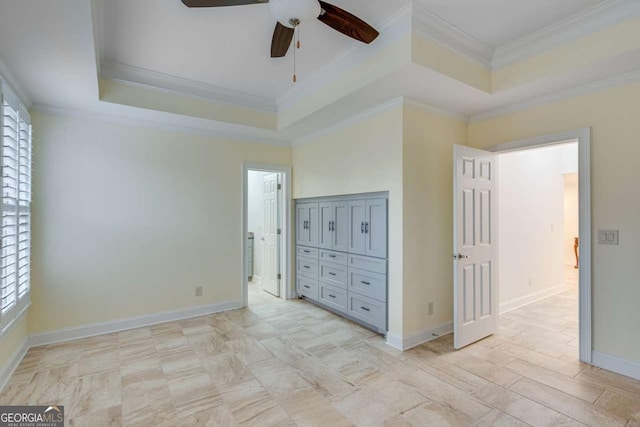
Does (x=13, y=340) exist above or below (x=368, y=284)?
below

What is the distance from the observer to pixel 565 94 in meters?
2.90

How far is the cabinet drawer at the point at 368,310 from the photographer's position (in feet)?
11.1

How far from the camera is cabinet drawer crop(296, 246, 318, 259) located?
14.9 ft

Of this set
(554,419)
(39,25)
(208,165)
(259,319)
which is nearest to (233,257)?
(259,319)

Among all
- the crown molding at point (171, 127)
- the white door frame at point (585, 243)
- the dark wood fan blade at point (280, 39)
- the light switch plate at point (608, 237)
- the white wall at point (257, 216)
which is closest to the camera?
the dark wood fan blade at point (280, 39)

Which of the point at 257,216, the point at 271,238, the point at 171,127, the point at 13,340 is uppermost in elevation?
the point at 171,127

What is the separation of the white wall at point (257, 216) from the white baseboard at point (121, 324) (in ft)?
5.17

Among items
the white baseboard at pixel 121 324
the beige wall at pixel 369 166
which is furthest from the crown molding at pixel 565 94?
the white baseboard at pixel 121 324

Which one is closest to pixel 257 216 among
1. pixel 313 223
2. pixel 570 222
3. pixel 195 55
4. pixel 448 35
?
pixel 313 223

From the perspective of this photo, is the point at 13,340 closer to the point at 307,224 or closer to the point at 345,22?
the point at 307,224

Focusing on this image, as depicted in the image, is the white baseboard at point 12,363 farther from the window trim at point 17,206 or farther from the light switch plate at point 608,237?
the light switch plate at point 608,237

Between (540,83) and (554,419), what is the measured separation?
2637mm

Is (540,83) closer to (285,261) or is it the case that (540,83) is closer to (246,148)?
(246,148)

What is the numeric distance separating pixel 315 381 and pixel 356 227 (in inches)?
71.1
